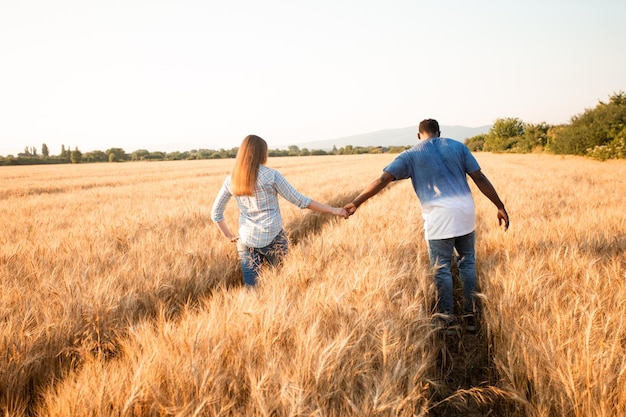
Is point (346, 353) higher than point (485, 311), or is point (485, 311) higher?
point (346, 353)

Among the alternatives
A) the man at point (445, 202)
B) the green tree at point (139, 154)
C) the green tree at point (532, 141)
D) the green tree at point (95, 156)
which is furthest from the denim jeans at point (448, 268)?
the green tree at point (95, 156)

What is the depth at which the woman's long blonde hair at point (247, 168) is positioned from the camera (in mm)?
3104

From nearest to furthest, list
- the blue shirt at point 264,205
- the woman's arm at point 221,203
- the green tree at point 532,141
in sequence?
the blue shirt at point 264,205
the woman's arm at point 221,203
the green tree at point 532,141

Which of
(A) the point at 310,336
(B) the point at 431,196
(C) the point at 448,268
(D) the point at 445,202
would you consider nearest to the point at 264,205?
(B) the point at 431,196

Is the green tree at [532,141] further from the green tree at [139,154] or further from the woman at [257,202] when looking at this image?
the green tree at [139,154]

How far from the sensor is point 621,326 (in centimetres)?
A: 180

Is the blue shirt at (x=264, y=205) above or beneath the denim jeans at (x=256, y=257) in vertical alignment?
above

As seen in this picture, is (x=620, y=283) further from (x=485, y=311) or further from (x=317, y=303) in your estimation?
(x=317, y=303)

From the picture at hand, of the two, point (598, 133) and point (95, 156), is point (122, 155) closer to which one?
point (95, 156)

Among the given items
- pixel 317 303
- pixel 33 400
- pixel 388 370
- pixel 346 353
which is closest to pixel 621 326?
pixel 388 370

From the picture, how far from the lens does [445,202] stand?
2.86 meters

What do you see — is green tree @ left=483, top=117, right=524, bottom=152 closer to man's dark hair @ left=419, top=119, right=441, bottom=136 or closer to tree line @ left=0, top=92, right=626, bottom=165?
tree line @ left=0, top=92, right=626, bottom=165

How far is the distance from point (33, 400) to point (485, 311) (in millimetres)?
2938

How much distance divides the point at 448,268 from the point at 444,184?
0.76 m
